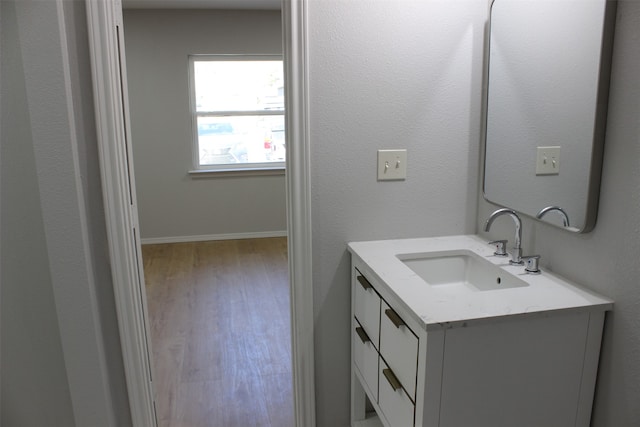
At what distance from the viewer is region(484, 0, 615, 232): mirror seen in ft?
4.56

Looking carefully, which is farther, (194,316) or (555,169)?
(194,316)

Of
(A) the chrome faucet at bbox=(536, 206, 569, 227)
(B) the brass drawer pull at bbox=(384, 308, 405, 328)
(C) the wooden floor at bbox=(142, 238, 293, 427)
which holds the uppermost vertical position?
(A) the chrome faucet at bbox=(536, 206, 569, 227)

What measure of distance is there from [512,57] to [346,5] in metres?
0.60

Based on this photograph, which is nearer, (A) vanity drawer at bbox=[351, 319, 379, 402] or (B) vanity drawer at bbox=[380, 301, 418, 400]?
(B) vanity drawer at bbox=[380, 301, 418, 400]

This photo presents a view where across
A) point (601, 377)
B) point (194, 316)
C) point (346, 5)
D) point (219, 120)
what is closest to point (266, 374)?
point (194, 316)

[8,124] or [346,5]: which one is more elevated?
[346,5]

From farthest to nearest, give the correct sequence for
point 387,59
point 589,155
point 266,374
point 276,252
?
1. point 276,252
2. point 266,374
3. point 387,59
4. point 589,155

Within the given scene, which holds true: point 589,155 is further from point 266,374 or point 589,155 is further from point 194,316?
point 194,316

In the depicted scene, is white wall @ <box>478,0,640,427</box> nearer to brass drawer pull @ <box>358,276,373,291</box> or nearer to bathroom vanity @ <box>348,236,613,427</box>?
bathroom vanity @ <box>348,236,613,427</box>

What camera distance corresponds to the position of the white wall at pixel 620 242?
129 centimetres

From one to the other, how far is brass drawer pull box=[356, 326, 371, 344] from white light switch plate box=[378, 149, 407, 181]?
573 mm

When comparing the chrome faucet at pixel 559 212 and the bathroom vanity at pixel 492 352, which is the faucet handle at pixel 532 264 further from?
the chrome faucet at pixel 559 212

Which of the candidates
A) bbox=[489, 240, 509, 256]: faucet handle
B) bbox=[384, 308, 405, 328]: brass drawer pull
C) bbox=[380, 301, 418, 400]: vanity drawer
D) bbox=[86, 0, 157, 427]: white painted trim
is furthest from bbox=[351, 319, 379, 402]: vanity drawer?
bbox=[86, 0, 157, 427]: white painted trim

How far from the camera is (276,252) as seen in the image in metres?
4.88
